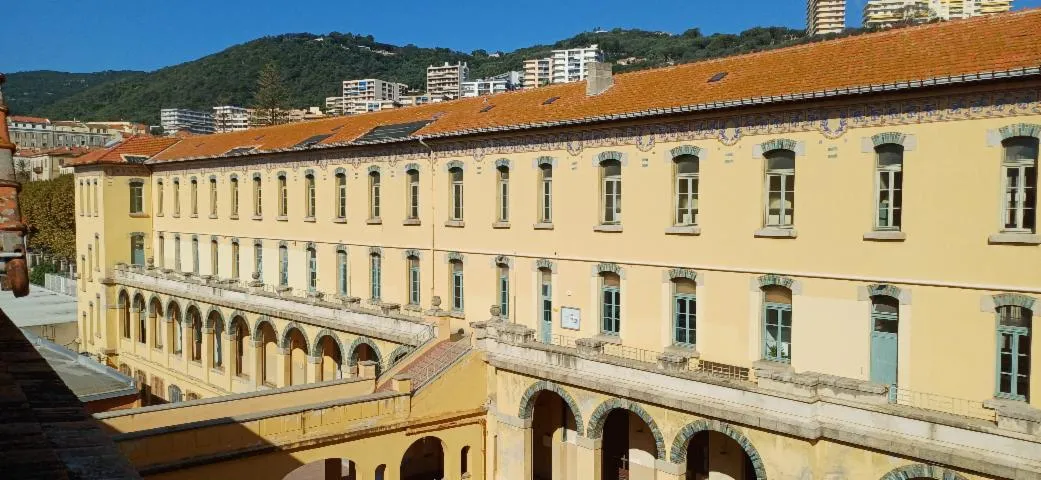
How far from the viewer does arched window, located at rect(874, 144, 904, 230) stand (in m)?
18.8

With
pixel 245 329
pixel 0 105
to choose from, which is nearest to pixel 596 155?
pixel 0 105

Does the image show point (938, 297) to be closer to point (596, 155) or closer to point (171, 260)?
point (596, 155)

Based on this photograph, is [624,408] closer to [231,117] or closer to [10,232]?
[10,232]

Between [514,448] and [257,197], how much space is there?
22.8m

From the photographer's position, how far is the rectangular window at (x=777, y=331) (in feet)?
67.9

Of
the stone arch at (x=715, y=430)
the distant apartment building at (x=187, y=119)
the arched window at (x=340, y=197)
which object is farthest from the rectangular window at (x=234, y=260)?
the distant apartment building at (x=187, y=119)

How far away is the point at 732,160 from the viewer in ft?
70.4


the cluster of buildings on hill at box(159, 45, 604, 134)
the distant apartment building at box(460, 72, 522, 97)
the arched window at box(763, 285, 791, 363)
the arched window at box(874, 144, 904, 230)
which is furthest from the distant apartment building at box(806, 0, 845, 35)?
the arched window at box(874, 144, 904, 230)

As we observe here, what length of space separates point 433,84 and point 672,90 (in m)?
153

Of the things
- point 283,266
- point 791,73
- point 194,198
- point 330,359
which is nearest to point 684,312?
point 791,73

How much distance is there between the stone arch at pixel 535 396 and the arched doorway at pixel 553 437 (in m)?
1.26

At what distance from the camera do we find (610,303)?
81.5ft

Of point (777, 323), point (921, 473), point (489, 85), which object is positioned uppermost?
point (489, 85)

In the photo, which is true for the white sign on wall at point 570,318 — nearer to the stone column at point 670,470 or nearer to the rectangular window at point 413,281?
the stone column at point 670,470
